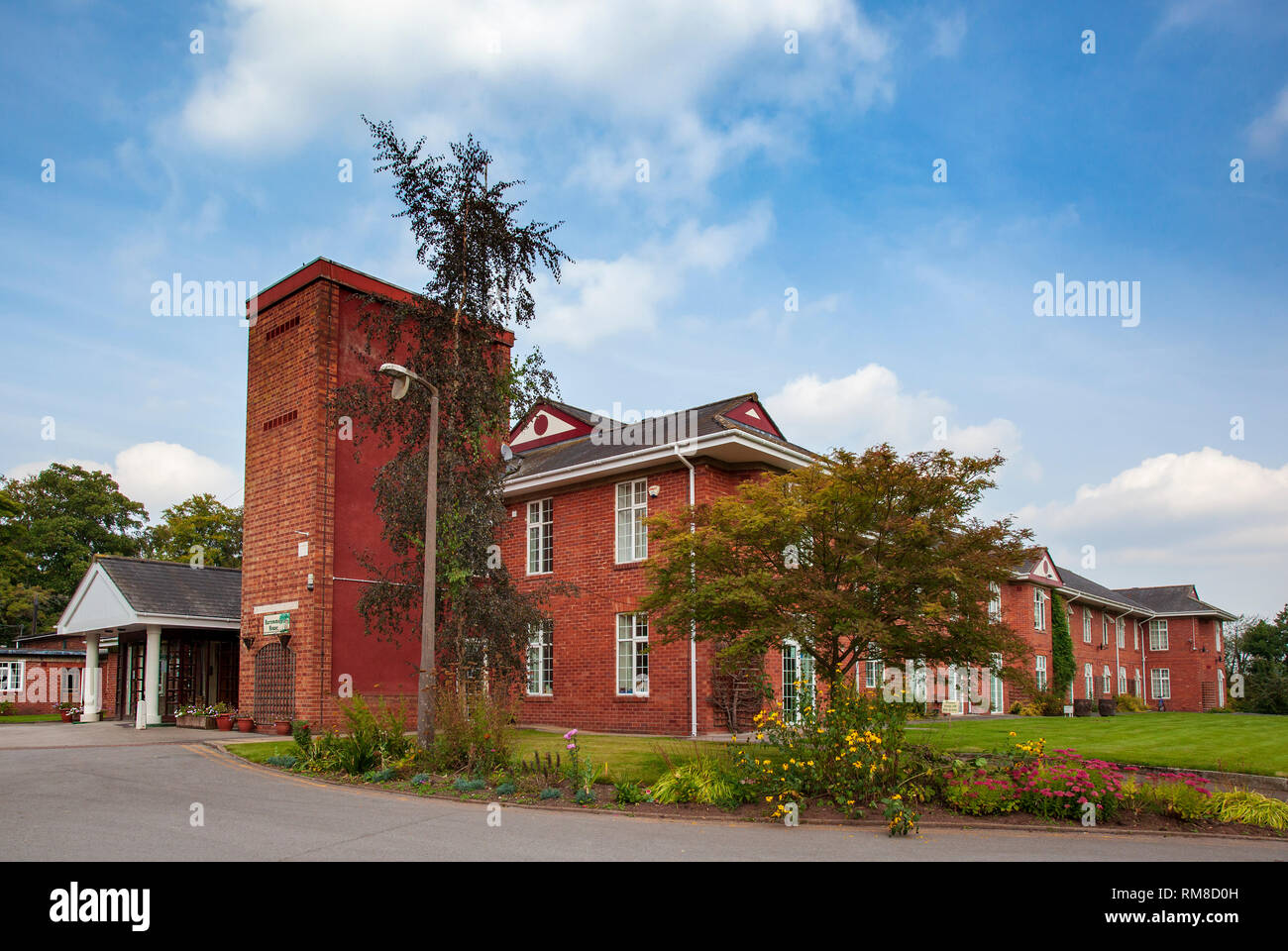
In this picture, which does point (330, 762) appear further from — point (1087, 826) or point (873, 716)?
point (1087, 826)

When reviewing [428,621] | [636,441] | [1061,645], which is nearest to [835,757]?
[428,621]

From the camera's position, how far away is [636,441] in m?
22.9

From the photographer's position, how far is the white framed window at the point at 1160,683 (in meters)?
53.3

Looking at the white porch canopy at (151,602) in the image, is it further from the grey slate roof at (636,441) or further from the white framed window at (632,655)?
the white framed window at (632,655)

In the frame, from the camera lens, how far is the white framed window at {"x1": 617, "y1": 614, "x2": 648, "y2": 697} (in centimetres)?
2150

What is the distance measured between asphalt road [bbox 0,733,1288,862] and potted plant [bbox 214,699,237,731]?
9977 millimetres

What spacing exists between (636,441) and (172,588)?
13.4m

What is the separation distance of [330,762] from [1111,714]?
31.8 metres

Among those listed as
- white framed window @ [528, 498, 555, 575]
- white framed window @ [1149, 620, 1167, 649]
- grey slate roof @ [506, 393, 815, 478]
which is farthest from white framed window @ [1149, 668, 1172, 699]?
white framed window @ [528, 498, 555, 575]

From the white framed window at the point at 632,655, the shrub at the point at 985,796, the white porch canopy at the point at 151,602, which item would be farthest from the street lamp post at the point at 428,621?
the white porch canopy at the point at 151,602

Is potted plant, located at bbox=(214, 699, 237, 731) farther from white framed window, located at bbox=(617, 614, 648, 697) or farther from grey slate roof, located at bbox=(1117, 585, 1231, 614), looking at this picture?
grey slate roof, located at bbox=(1117, 585, 1231, 614)

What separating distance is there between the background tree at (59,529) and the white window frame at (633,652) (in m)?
45.6

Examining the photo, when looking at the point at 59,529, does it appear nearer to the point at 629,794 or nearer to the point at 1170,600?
the point at 629,794

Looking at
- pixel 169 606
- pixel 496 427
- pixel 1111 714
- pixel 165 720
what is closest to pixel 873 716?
pixel 496 427
